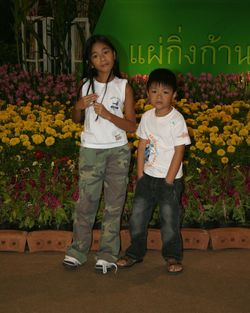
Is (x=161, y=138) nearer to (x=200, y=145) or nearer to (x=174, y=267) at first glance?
(x=200, y=145)

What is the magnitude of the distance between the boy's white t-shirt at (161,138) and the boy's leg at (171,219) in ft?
0.31

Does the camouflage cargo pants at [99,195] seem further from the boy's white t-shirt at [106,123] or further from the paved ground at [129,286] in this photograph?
the paved ground at [129,286]

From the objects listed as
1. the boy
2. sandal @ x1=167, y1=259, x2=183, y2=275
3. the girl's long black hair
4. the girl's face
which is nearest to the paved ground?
sandal @ x1=167, y1=259, x2=183, y2=275

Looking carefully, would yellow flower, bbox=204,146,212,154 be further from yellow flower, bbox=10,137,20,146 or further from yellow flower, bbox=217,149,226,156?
yellow flower, bbox=10,137,20,146

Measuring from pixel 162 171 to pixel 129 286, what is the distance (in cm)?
76

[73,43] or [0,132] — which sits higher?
[73,43]

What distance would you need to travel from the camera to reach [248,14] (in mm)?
9141

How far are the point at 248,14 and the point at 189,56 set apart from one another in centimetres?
106

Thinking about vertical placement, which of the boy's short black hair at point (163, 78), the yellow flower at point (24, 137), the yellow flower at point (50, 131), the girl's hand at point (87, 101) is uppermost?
the boy's short black hair at point (163, 78)

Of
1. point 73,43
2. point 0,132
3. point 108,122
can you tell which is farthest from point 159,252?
point 73,43

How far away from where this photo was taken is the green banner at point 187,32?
→ 29.9ft

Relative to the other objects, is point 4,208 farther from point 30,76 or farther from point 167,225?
point 30,76

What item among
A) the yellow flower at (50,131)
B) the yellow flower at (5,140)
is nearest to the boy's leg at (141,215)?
the yellow flower at (50,131)

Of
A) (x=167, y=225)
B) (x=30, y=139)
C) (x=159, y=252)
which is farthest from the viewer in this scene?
(x=30, y=139)
